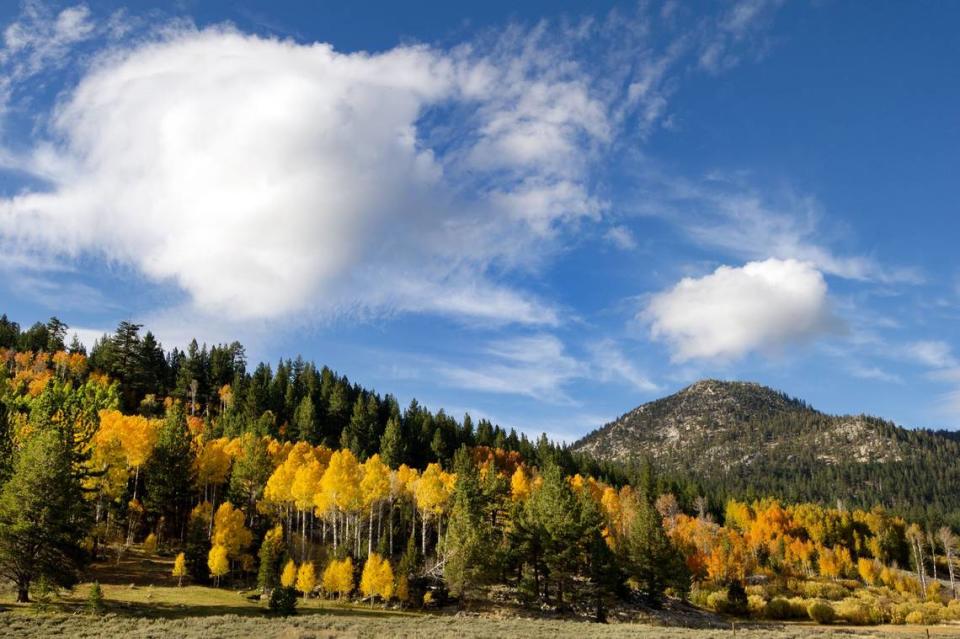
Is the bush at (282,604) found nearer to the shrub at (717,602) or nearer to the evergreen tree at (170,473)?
the evergreen tree at (170,473)

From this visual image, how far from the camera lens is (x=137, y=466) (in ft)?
229

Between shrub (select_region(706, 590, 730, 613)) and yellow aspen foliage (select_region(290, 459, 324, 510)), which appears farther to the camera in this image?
shrub (select_region(706, 590, 730, 613))

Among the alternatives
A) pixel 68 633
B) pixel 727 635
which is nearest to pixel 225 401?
pixel 68 633

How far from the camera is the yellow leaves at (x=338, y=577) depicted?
183 ft

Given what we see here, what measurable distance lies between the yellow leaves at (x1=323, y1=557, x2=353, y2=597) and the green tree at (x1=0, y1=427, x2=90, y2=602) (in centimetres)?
2007

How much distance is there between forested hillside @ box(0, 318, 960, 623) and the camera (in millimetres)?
50688

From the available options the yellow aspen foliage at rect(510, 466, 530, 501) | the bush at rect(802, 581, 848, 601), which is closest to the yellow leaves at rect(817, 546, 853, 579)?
the bush at rect(802, 581, 848, 601)

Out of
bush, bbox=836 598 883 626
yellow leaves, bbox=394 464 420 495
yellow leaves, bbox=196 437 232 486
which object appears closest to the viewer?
yellow leaves, bbox=196 437 232 486

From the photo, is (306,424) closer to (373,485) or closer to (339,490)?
(373,485)

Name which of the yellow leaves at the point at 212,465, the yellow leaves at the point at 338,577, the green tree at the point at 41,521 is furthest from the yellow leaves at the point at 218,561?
the yellow leaves at the point at 212,465

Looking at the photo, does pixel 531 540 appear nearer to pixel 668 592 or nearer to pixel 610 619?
pixel 610 619

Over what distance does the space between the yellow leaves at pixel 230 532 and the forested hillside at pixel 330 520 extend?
19 cm

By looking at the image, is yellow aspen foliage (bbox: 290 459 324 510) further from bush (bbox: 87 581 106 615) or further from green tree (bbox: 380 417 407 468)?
green tree (bbox: 380 417 407 468)

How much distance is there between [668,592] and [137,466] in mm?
73125
